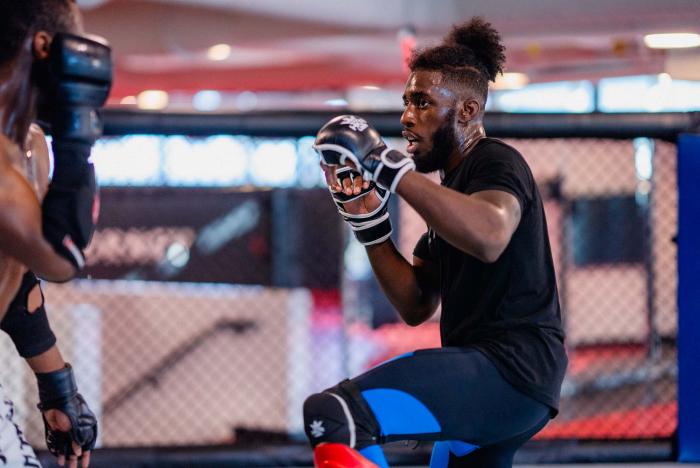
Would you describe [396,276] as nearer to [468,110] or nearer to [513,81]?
[468,110]

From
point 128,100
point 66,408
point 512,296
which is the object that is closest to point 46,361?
point 66,408

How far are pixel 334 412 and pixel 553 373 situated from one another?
1.62 ft

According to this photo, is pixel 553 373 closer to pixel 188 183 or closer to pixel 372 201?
pixel 372 201

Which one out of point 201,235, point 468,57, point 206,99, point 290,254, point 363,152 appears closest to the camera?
point 363,152

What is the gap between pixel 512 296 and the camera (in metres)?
1.94

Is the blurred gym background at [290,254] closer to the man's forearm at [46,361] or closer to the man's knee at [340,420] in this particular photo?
the man's forearm at [46,361]

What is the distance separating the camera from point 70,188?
1.57 metres

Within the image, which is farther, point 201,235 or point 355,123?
point 201,235

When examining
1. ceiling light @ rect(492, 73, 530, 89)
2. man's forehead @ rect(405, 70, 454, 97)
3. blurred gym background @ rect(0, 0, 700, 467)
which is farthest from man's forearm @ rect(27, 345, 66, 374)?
ceiling light @ rect(492, 73, 530, 89)

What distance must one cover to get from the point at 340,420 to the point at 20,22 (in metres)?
0.93

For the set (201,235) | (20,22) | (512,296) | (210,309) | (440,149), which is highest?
(20,22)

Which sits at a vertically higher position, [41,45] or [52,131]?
[41,45]

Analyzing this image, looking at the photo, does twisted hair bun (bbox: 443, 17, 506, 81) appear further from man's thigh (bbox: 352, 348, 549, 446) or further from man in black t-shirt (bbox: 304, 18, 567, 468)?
man's thigh (bbox: 352, 348, 549, 446)

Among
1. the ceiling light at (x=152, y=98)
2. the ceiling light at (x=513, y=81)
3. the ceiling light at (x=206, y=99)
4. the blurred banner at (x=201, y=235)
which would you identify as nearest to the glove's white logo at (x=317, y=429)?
the blurred banner at (x=201, y=235)
